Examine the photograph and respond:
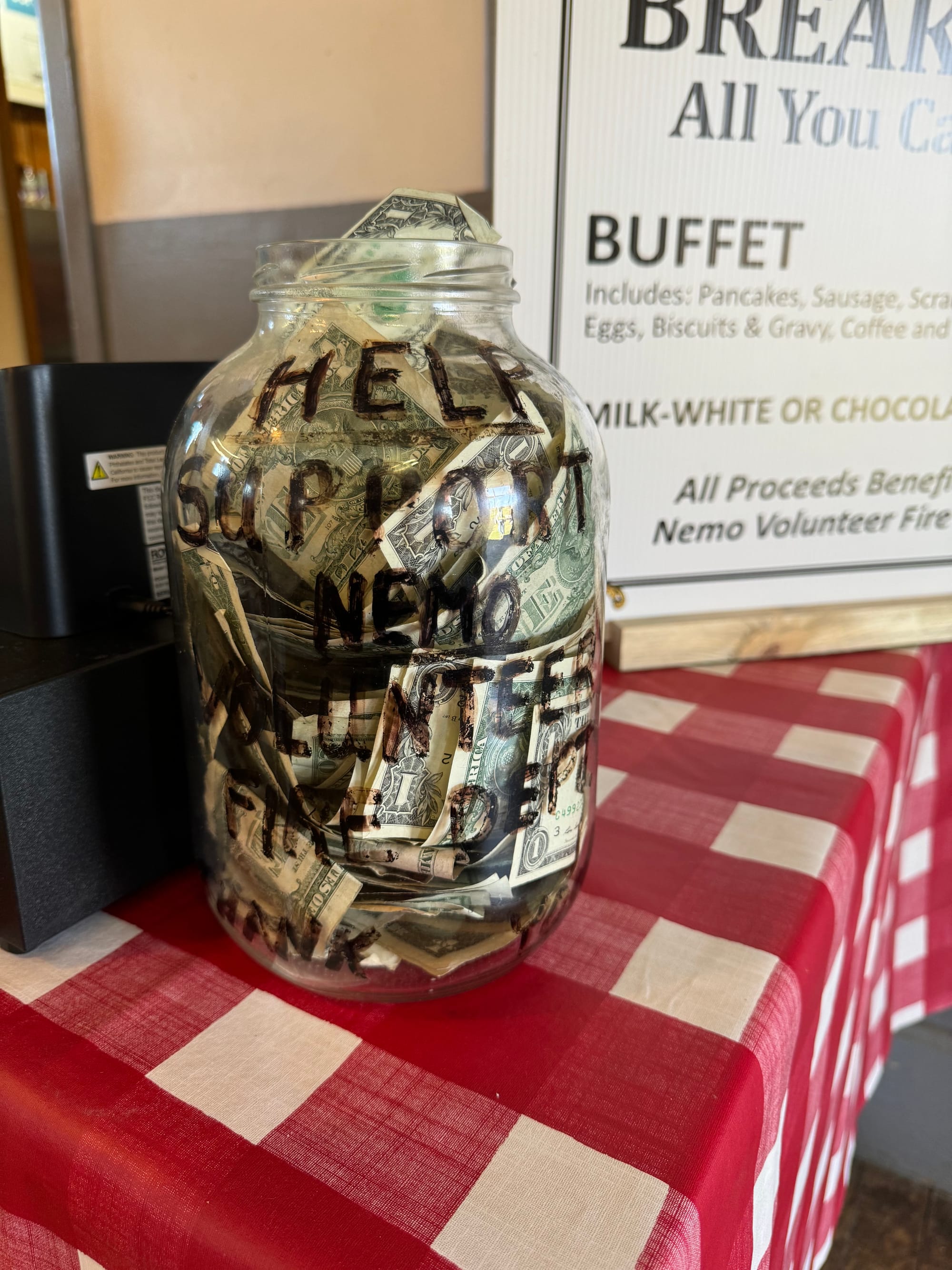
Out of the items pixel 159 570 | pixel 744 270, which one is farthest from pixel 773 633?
pixel 159 570

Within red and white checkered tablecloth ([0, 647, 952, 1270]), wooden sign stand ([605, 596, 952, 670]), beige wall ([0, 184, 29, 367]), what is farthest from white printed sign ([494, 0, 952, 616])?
beige wall ([0, 184, 29, 367])

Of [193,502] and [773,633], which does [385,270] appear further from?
[773,633]

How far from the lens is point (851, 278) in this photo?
0.82 metres

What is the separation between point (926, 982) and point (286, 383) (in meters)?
0.94

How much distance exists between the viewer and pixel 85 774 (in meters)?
0.45

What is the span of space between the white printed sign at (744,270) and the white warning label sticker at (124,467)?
37 centimetres

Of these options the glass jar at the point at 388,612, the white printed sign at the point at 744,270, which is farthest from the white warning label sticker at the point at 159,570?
the white printed sign at the point at 744,270

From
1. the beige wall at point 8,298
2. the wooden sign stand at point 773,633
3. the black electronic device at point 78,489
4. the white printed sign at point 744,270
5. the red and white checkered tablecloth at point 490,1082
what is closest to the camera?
the red and white checkered tablecloth at point 490,1082

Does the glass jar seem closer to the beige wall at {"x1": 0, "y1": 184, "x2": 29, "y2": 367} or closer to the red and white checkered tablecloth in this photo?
the red and white checkered tablecloth

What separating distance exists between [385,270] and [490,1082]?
0.36 m

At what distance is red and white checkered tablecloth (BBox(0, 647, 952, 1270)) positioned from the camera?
0.32 meters

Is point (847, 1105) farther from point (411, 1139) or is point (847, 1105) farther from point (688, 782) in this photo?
point (411, 1139)

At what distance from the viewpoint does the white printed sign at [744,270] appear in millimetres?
724

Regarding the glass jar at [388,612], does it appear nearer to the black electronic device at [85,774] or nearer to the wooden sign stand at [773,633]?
the black electronic device at [85,774]
